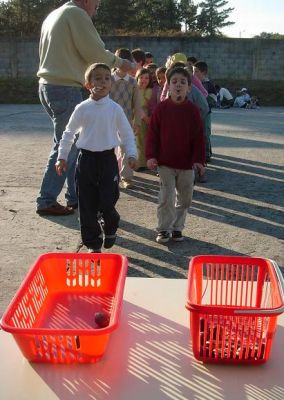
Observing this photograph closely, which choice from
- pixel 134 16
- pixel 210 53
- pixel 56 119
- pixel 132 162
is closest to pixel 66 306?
pixel 132 162

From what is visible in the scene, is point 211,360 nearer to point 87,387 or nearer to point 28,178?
point 87,387

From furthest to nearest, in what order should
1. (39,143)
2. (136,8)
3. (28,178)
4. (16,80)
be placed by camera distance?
(136,8) < (16,80) < (39,143) < (28,178)

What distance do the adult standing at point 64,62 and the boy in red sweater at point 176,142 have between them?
2.59 feet

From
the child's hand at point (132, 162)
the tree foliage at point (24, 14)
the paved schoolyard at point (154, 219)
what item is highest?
the tree foliage at point (24, 14)

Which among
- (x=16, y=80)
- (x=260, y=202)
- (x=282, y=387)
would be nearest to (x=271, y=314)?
(x=282, y=387)

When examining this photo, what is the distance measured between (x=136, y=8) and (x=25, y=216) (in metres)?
39.1

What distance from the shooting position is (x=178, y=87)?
4172mm

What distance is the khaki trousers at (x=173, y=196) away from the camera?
4.38 m

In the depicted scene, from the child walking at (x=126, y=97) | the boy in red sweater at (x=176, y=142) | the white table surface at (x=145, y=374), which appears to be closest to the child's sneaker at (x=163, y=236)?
the boy in red sweater at (x=176, y=142)

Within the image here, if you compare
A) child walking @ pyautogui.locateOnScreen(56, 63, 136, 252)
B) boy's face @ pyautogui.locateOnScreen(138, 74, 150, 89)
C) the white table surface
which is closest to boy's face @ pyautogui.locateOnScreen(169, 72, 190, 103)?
child walking @ pyautogui.locateOnScreen(56, 63, 136, 252)

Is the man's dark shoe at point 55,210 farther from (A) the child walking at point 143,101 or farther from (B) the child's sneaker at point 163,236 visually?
(A) the child walking at point 143,101

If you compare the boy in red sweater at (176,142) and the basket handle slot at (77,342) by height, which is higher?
the boy in red sweater at (176,142)

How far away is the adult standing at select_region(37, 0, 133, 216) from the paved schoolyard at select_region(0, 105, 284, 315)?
0.37 m

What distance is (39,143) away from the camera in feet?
32.1
